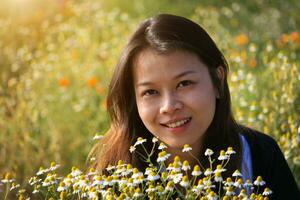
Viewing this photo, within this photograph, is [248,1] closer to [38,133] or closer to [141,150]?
[38,133]

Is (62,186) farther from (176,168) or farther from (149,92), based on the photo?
(149,92)

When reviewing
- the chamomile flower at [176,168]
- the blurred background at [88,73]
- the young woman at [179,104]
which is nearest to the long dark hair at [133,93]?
the young woman at [179,104]

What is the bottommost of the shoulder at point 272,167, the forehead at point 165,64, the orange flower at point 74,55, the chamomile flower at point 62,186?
the shoulder at point 272,167

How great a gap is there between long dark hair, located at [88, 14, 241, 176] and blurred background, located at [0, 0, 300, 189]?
1.63ft

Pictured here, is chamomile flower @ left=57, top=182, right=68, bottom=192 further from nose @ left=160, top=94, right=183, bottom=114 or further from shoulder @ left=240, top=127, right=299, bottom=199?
shoulder @ left=240, top=127, right=299, bottom=199

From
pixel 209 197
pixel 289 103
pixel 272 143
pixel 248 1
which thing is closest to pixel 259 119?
pixel 289 103

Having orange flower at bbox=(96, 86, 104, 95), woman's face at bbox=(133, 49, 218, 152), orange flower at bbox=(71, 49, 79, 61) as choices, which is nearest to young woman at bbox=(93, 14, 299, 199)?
woman's face at bbox=(133, 49, 218, 152)

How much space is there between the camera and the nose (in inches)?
97.3

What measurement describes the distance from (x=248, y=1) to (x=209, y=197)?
241 inches

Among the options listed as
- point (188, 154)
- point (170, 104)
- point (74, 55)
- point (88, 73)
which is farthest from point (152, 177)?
point (74, 55)

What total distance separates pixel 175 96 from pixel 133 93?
0.37 metres

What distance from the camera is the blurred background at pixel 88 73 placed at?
374 centimetres

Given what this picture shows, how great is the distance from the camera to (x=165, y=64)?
254 centimetres

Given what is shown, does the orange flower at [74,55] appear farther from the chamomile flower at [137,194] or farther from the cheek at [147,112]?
the chamomile flower at [137,194]
